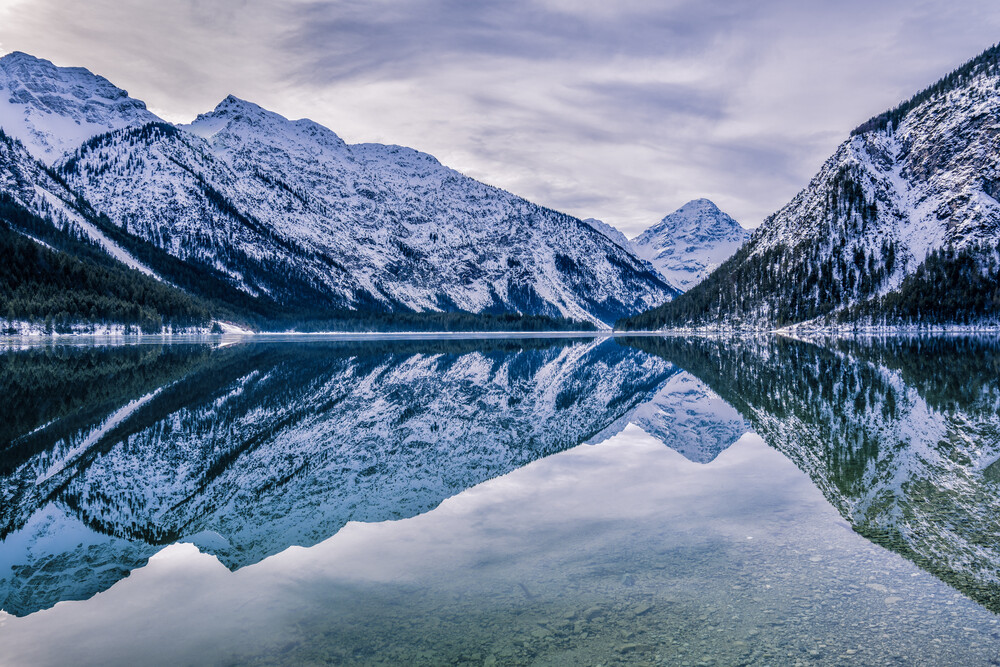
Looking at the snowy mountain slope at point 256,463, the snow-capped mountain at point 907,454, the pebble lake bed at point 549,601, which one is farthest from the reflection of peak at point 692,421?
the pebble lake bed at point 549,601

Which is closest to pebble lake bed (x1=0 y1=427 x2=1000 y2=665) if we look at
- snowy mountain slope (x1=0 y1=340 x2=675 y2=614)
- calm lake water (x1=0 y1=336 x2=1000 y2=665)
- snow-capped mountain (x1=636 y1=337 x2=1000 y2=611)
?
calm lake water (x1=0 y1=336 x2=1000 y2=665)

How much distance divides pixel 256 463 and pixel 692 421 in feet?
68.4

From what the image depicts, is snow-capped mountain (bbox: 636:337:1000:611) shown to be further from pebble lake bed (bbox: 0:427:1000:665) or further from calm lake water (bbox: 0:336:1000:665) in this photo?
pebble lake bed (bbox: 0:427:1000:665)

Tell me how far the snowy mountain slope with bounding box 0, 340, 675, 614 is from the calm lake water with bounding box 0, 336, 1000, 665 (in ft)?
0.43

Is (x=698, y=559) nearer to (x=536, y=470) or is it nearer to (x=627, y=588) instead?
(x=627, y=588)

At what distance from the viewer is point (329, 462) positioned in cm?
2377

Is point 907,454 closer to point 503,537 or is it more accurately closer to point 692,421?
point 692,421

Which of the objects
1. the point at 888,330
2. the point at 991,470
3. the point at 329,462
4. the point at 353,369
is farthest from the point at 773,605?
the point at 888,330

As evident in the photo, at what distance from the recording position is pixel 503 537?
1528 centimetres

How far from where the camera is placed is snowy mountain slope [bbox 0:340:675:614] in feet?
50.3

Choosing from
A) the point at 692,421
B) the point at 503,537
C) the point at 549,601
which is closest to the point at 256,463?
the point at 503,537

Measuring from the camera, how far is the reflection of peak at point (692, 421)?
25.9m

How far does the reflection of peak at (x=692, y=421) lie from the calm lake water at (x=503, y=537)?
0.26 m

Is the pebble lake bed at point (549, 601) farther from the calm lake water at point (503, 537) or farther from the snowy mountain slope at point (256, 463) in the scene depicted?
the snowy mountain slope at point (256, 463)
